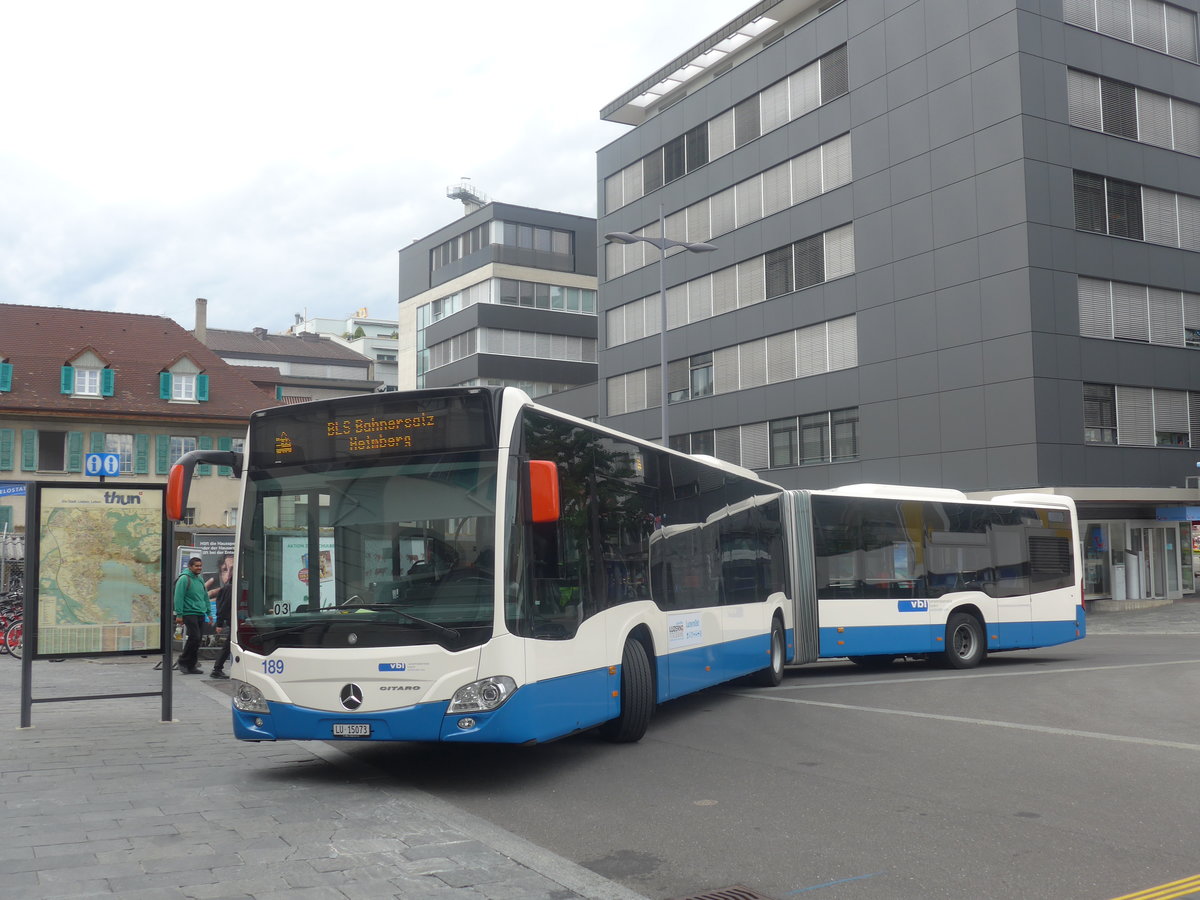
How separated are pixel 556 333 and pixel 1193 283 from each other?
34.3 m

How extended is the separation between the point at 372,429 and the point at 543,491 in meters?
1.56

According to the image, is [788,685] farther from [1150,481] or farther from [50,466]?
[50,466]

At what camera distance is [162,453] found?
50.0 m

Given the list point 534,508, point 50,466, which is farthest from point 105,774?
point 50,466

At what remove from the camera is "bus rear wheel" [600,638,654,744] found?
34.5ft

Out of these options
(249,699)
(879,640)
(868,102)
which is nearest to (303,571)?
(249,699)

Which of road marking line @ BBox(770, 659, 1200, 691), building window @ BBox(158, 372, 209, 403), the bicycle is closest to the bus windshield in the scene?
road marking line @ BBox(770, 659, 1200, 691)

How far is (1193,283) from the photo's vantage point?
37.1 meters

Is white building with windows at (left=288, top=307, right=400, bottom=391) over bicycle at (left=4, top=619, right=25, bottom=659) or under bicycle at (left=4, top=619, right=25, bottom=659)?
over

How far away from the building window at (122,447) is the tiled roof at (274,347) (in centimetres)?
4054

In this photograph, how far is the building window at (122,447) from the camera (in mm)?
48781

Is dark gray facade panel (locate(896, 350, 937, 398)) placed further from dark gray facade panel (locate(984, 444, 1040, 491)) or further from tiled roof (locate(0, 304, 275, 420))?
tiled roof (locate(0, 304, 275, 420))

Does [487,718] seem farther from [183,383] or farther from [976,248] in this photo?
[183,383]

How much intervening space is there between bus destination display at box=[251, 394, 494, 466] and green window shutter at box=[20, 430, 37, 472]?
4280 centimetres
